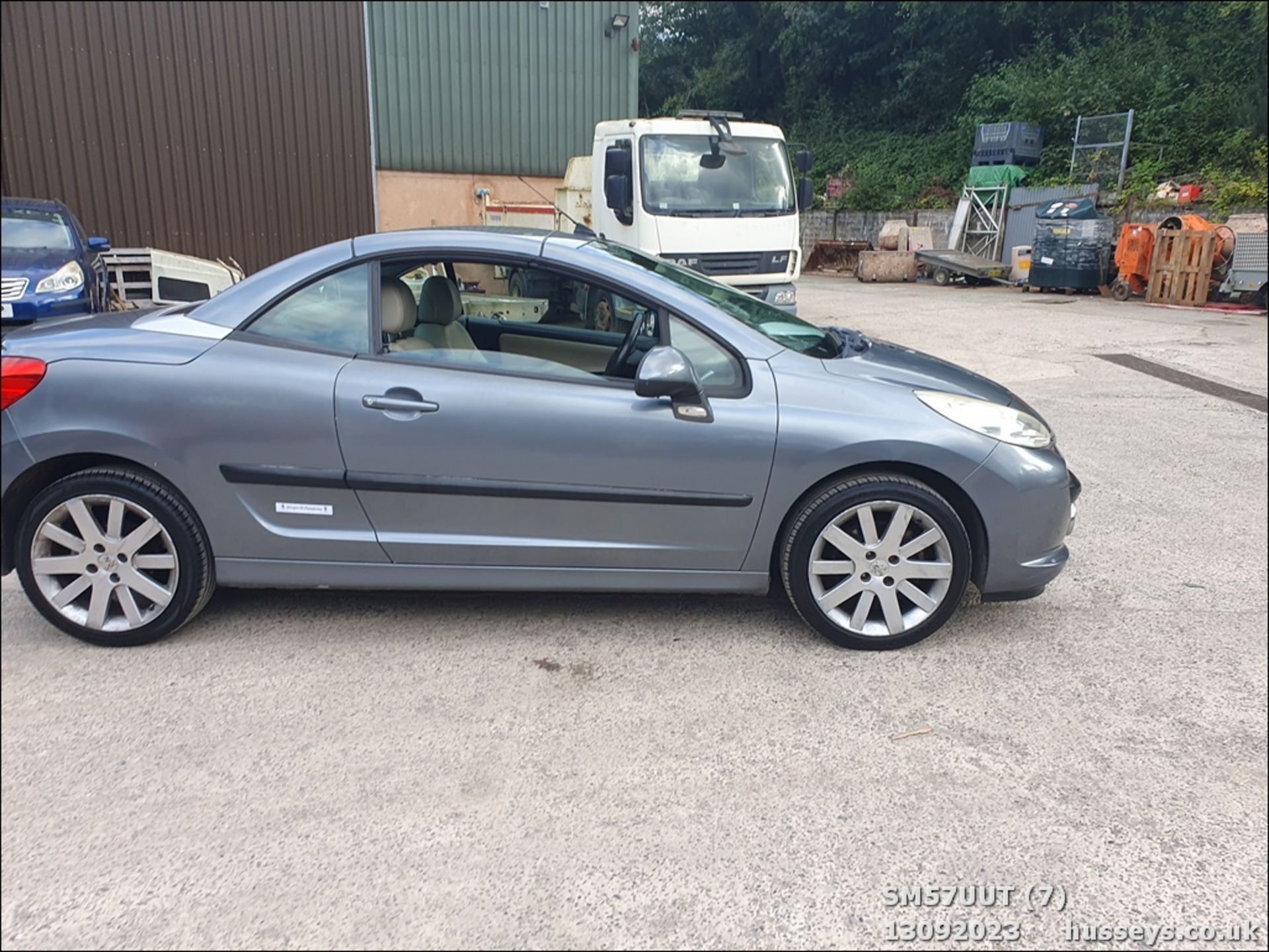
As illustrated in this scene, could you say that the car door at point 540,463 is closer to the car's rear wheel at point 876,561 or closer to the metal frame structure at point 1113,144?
the car's rear wheel at point 876,561

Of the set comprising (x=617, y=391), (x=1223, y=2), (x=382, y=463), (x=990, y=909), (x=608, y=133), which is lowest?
(x=990, y=909)

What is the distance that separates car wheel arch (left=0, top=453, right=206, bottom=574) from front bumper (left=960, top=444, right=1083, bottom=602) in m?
2.85

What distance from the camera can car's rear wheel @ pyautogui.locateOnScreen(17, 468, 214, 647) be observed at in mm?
3104

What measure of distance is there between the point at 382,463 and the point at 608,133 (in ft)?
26.5

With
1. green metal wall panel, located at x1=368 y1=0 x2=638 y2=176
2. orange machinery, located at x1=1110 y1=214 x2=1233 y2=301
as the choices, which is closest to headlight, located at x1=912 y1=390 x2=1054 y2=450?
green metal wall panel, located at x1=368 y1=0 x2=638 y2=176

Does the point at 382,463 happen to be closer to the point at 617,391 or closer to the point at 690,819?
the point at 617,391

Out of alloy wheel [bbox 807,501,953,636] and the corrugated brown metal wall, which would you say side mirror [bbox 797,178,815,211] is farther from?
alloy wheel [bbox 807,501,953,636]

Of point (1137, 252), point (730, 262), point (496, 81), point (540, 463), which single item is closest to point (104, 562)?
point (540, 463)

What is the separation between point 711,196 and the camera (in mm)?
9641

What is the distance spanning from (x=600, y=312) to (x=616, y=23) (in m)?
9.35

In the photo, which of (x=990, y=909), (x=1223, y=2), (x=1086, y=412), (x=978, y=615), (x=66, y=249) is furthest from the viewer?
(x=1223, y=2)

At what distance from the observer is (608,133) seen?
10.2 m

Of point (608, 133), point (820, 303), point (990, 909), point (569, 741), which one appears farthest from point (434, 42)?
point (820, 303)

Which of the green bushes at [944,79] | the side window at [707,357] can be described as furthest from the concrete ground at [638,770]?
the green bushes at [944,79]
